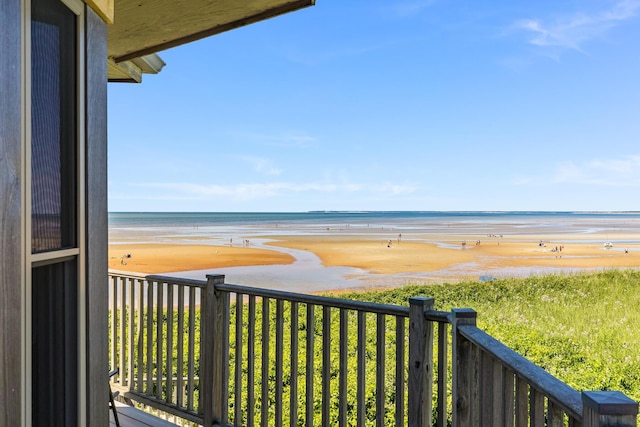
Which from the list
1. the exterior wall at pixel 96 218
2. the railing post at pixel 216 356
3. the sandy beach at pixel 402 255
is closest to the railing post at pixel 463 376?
the exterior wall at pixel 96 218

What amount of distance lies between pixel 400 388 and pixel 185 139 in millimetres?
40640

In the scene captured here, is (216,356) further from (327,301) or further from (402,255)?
(402,255)

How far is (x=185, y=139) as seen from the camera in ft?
129

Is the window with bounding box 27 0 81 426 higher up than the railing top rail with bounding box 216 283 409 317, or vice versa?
the window with bounding box 27 0 81 426

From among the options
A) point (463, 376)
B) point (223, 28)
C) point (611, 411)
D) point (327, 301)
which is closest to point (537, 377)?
point (611, 411)

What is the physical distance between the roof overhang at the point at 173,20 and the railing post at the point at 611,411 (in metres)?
1.94

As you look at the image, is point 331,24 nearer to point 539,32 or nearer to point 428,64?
point 428,64

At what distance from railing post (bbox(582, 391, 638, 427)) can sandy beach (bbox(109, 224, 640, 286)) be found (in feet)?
40.5

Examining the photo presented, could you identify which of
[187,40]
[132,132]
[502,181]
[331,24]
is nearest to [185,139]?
[132,132]

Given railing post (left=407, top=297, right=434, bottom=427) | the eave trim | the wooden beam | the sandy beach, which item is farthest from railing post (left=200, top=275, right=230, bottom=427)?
the sandy beach

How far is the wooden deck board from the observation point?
276cm

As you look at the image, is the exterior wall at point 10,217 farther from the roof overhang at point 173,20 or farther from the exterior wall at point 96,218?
the roof overhang at point 173,20

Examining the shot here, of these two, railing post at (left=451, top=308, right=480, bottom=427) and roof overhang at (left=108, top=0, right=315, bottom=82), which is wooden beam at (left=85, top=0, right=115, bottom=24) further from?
railing post at (left=451, top=308, right=480, bottom=427)

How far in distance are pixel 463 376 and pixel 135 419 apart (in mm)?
2422
